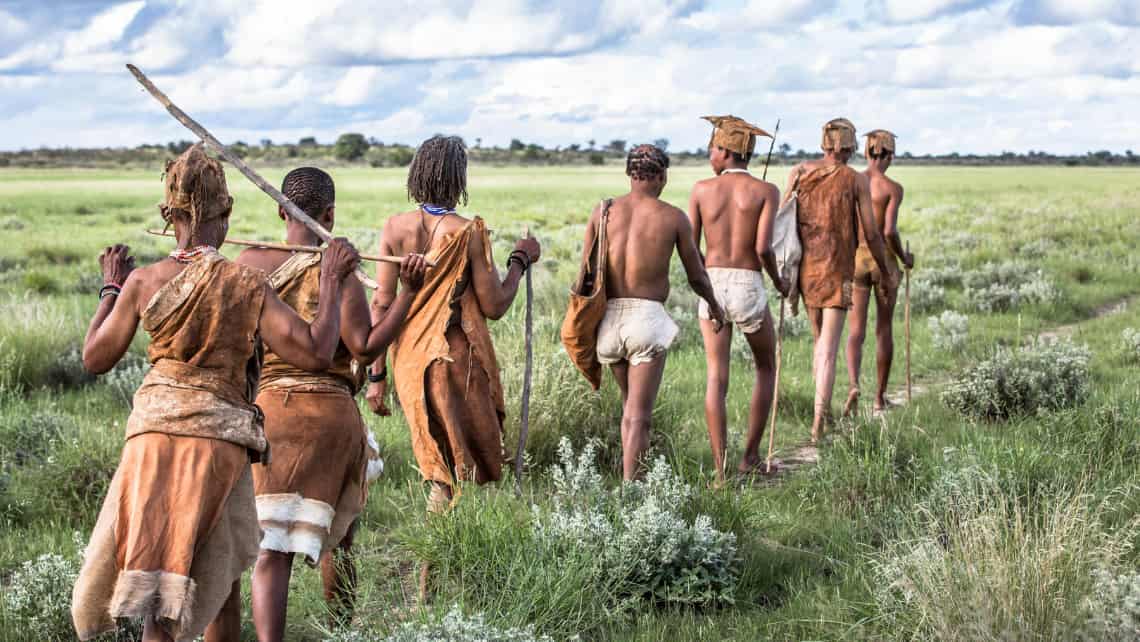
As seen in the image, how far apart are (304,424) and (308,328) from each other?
2.45 feet

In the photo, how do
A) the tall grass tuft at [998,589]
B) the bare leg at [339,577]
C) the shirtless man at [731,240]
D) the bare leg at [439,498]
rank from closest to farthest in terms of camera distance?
1. the tall grass tuft at [998,589]
2. the bare leg at [339,577]
3. the bare leg at [439,498]
4. the shirtless man at [731,240]

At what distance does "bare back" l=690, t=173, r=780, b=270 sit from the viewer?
25.0 feet

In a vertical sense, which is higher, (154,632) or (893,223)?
(893,223)

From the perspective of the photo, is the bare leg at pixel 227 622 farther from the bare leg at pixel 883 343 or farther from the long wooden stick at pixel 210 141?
the bare leg at pixel 883 343

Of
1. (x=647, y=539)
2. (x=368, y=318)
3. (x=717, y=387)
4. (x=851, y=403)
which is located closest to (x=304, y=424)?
(x=368, y=318)

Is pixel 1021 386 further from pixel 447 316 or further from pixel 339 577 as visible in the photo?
pixel 339 577

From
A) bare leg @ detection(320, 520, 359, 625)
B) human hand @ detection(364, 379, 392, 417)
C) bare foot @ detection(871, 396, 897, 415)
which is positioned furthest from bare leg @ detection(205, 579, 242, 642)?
bare foot @ detection(871, 396, 897, 415)

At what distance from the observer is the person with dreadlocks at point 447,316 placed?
17.9ft

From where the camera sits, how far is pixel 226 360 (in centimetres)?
390

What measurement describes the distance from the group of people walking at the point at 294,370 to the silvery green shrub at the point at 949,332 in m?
6.05

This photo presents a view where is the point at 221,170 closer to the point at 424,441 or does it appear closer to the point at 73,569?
the point at 424,441

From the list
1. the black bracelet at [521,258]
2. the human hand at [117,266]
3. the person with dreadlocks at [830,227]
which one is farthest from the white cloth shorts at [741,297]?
the human hand at [117,266]

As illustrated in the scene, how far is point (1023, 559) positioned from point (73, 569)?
164 inches

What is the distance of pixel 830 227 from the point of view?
878 cm
